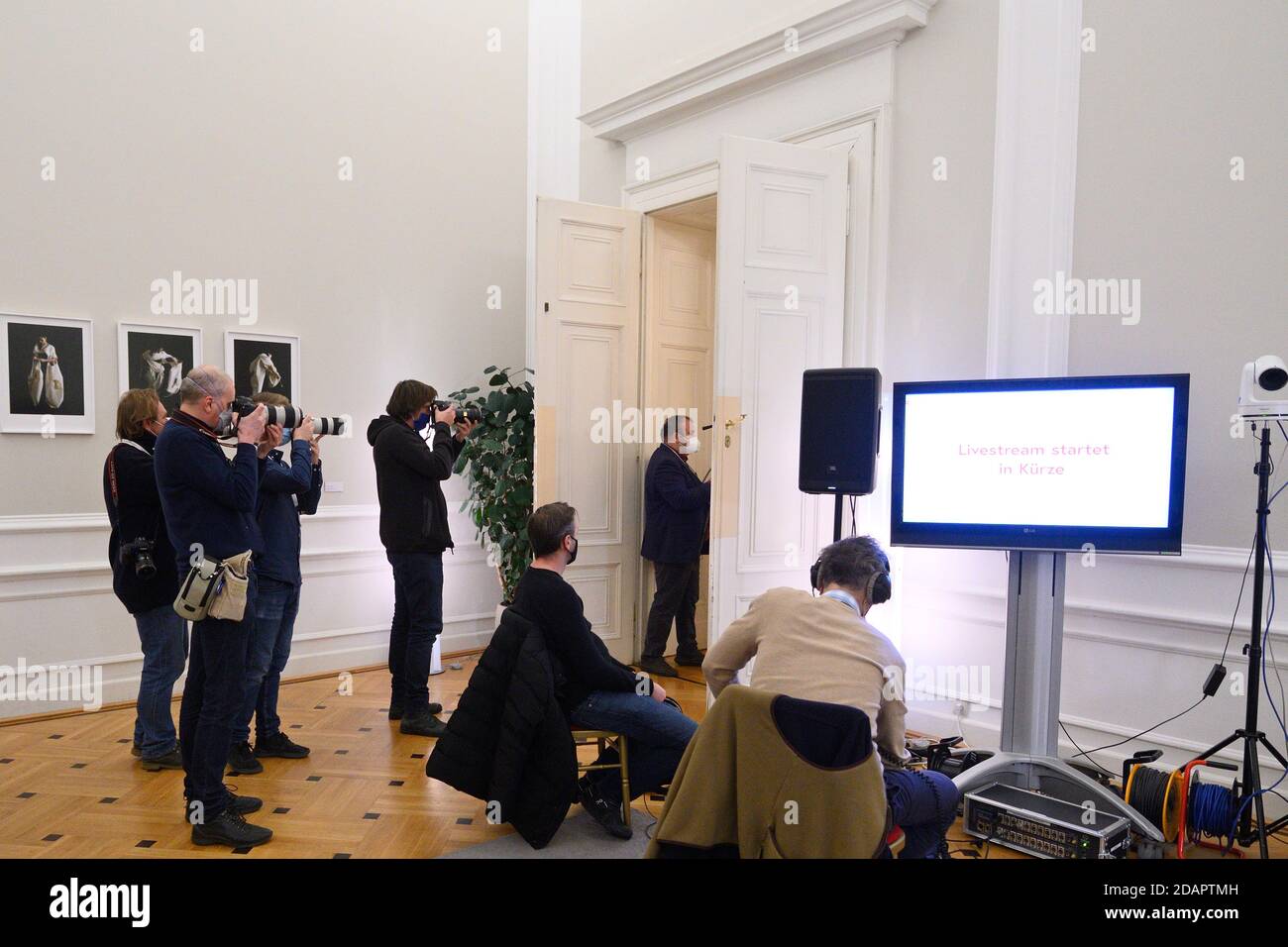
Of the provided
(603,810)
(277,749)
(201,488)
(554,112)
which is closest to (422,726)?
(277,749)

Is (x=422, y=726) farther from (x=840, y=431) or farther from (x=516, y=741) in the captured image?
(x=840, y=431)

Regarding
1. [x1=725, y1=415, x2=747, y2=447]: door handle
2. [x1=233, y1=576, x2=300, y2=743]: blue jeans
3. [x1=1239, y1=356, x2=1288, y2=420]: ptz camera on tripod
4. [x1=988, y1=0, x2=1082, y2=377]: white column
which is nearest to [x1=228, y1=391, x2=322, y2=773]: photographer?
[x1=233, y1=576, x2=300, y2=743]: blue jeans

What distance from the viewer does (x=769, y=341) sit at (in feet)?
15.9

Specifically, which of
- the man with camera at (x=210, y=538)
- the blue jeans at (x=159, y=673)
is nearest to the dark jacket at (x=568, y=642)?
the man with camera at (x=210, y=538)

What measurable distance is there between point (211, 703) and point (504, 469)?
3178mm

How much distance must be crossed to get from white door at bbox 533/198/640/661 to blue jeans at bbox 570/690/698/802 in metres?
2.40

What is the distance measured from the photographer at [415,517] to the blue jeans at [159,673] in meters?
1.05

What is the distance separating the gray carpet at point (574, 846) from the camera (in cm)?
329

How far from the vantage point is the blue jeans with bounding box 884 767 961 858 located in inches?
103

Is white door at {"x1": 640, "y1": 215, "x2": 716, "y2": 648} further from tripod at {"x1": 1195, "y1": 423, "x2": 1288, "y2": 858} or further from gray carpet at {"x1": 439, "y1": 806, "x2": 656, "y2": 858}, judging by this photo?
tripod at {"x1": 1195, "y1": 423, "x2": 1288, "y2": 858}

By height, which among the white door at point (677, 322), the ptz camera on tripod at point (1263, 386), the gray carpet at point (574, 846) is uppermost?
the white door at point (677, 322)

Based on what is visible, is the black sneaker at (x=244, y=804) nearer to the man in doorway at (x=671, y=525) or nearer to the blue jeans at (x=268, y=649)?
the blue jeans at (x=268, y=649)

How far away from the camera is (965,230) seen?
4477mm
